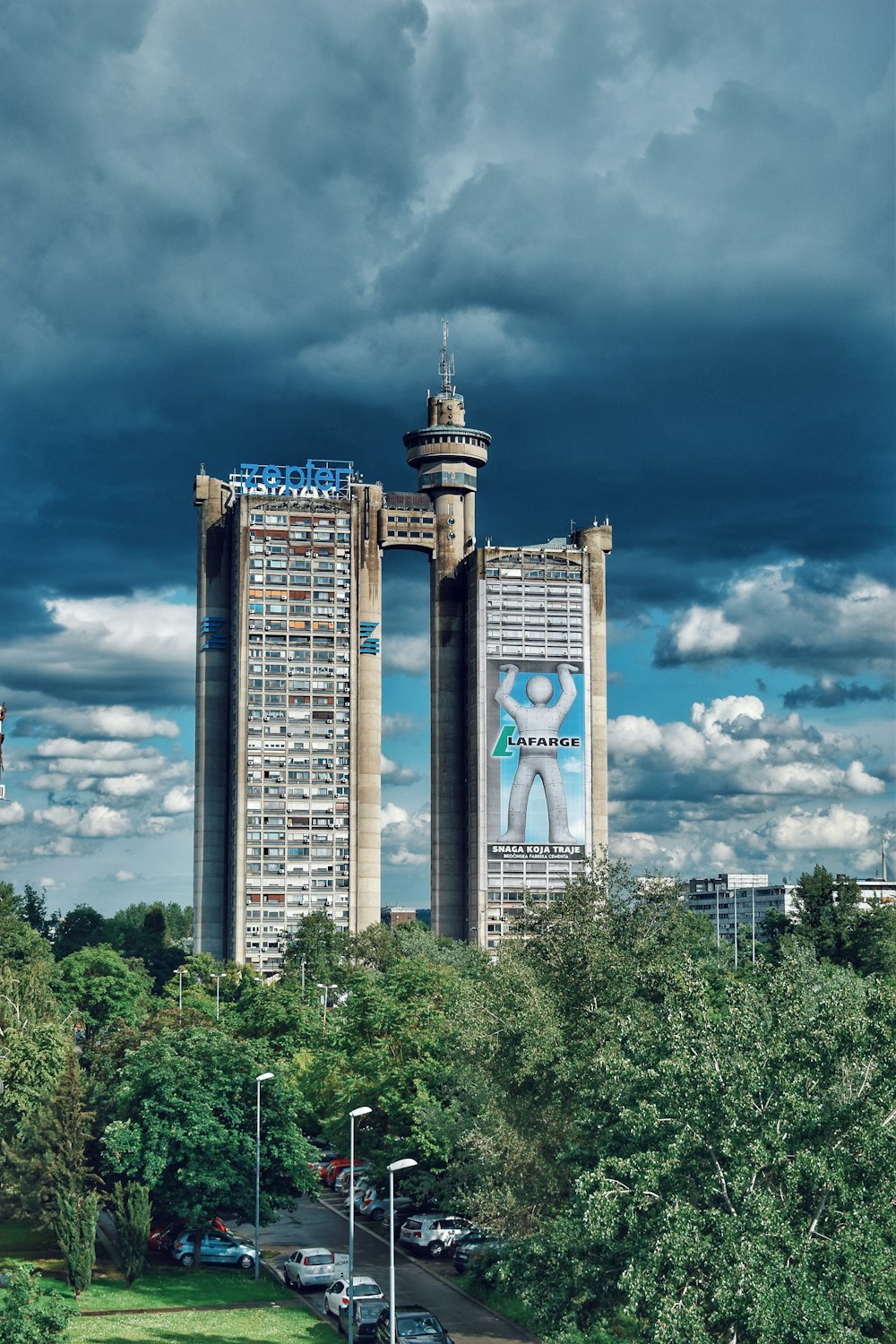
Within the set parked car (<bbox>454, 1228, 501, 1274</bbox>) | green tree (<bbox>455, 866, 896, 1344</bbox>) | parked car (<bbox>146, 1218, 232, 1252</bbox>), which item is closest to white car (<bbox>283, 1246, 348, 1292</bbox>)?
parked car (<bbox>146, 1218, 232, 1252</bbox>)

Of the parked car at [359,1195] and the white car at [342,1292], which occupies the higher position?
the white car at [342,1292]

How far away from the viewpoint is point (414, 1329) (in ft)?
196

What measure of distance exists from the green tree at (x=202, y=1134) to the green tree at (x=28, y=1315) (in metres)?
29.5

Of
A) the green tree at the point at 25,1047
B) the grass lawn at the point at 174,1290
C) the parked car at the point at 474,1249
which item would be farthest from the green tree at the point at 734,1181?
the green tree at the point at 25,1047

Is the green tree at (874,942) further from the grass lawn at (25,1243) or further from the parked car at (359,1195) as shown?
the grass lawn at (25,1243)

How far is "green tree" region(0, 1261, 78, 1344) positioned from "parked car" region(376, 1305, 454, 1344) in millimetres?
18073

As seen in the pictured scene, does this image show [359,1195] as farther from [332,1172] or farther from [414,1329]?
[414,1329]

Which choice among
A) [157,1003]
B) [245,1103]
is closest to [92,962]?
[157,1003]

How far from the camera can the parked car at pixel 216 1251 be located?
76.1 m

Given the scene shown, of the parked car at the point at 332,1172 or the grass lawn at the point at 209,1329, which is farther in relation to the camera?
the parked car at the point at 332,1172

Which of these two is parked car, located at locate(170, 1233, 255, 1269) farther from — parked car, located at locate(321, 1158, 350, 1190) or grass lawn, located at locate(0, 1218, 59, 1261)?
parked car, located at locate(321, 1158, 350, 1190)

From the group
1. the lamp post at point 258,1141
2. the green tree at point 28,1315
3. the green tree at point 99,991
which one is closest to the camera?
the green tree at point 28,1315

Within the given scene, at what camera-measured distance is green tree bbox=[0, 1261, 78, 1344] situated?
42.9 metres

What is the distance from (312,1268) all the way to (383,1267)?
4287mm
